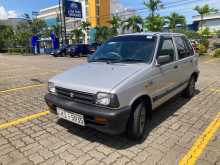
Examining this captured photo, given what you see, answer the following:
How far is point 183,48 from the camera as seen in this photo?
208 inches

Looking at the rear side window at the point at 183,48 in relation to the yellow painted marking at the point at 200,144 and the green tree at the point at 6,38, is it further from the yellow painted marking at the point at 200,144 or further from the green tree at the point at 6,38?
the green tree at the point at 6,38

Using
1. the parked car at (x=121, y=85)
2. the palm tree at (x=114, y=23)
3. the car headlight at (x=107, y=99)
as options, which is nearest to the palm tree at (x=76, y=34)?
the palm tree at (x=114, y=23)

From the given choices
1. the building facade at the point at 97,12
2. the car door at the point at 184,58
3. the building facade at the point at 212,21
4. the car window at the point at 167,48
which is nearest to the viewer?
the car window at the point at 167,48

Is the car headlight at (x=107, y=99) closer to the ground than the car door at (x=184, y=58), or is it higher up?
closer to the ground

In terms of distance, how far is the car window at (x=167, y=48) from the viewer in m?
4.08

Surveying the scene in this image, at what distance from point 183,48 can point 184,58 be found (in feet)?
1.02

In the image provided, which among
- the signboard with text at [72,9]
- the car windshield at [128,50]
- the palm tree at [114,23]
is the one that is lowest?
the car windshield at [128,50]

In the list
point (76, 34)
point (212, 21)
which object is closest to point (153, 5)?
point (76, 34)

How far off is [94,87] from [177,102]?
10.9ft

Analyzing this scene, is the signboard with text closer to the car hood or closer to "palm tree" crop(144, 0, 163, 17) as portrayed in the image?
"palm tree" crop(144, 0, 163, 17)

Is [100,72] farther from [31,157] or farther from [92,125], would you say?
[31,157]

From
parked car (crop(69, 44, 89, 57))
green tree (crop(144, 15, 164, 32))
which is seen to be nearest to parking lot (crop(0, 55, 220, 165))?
parked car (crop(69, 44, 89, 57))

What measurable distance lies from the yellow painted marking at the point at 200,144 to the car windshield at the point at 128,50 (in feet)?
5.41

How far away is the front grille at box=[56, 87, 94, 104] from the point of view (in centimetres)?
308
